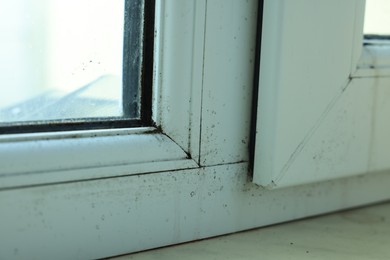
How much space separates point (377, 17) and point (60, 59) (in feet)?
1.36

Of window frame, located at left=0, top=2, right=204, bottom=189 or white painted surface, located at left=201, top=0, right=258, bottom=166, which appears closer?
window frame, located at left=0, top=2, right=204, bottom=189

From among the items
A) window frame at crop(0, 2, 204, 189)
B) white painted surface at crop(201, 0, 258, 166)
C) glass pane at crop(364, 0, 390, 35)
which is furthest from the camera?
glass pane at crop(364, 0, 390, 35)

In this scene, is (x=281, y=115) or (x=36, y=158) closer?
(x=36, y=158)

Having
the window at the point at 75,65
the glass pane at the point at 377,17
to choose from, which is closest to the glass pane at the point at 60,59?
the window at the point at 75,65

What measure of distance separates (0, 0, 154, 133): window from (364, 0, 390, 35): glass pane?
0.31 m

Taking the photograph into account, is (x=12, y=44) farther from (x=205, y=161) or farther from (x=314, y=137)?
(x=314, y=137)

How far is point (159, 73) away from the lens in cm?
56

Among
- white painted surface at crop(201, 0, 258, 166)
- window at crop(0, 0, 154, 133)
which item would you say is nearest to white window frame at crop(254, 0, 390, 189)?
white painted surface at crop(201, 0, 258, 166)

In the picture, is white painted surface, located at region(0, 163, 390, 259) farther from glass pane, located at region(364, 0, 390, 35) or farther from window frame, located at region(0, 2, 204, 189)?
glass pane, located at region(364, 0, 390, 35)

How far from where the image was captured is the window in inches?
20.0

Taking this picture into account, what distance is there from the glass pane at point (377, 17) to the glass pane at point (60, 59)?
0.33 meters

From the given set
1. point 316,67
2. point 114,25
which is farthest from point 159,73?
point 316,67

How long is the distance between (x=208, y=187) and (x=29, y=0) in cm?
24

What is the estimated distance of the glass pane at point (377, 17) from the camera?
743 millimetres
